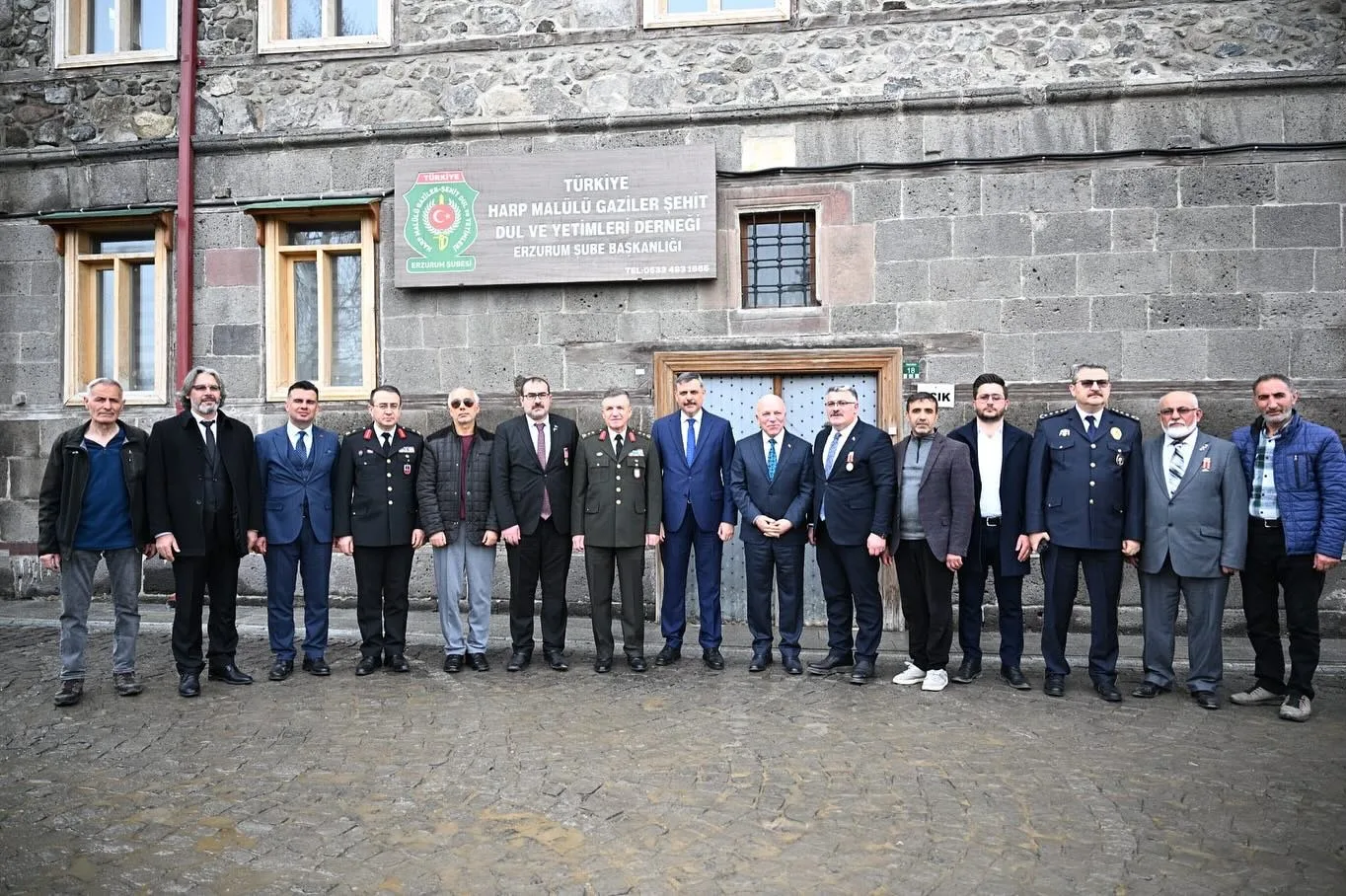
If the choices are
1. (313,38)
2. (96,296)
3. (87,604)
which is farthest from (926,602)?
(96,296)

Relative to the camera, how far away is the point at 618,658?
297 inches

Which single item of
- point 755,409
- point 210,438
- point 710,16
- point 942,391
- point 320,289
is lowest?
point 210,438

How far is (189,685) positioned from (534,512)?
7.83ft

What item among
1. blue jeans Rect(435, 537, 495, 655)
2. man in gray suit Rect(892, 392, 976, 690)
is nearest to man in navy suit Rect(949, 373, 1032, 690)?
man in gray suit Rect(892, 392, 976, 690)

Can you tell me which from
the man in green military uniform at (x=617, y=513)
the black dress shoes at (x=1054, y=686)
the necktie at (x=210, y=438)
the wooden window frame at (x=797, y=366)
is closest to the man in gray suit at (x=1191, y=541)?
the black dress shoes at (x=1054, y=686)

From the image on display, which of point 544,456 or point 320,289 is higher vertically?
point 320,289

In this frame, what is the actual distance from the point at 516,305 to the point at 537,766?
528 centimetres

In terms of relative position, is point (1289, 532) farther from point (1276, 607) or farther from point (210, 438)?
point (210, 438)

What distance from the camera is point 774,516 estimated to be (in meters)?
7.18

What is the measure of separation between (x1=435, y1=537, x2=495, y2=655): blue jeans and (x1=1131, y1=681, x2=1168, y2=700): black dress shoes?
13.9 feet

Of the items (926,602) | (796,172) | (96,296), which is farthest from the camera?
(96,296)

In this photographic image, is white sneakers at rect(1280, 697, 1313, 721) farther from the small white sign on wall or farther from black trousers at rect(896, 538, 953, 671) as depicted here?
the small white sign on wall

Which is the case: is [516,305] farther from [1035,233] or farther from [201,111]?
[1035,233]

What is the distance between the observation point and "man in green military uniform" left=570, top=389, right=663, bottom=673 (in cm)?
723
